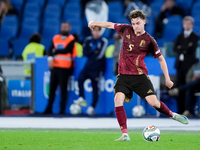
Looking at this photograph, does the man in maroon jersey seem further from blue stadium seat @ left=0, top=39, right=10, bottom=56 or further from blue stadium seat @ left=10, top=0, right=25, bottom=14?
blue stadium seat @ left=10, top=0, right=25, bottom=14

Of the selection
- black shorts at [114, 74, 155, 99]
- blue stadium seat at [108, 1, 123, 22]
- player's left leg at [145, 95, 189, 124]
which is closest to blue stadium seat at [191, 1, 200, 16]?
blue stadium seat at [108, 1, 123, 22]

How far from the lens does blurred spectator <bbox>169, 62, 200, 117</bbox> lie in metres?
11.2

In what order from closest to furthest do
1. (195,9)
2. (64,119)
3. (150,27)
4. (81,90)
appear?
1. (64,119)
2. (81,90)
3. (150,27)
4. (195,9)

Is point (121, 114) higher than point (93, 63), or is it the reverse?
point (93, 63)

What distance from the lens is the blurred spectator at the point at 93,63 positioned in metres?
11.5

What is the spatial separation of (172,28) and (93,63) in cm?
524

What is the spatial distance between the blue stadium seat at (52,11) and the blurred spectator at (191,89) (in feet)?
23.4

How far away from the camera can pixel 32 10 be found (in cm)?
1733

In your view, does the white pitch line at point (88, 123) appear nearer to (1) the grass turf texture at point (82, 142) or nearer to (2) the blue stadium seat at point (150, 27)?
(1) the grass turf texture at point (82, 142)

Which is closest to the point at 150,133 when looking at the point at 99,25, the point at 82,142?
the point at 82,142

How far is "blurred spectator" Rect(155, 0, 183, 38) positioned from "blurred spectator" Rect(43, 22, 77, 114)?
4920 mm

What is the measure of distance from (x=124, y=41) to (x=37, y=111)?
627 centimetres


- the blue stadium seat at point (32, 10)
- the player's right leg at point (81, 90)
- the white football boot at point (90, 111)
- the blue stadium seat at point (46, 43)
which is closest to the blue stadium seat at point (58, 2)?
the blue stadium seat at point (32, 10)

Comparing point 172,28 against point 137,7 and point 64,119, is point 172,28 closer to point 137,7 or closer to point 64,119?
point 137,7
